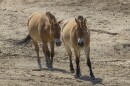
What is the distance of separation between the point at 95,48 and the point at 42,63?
7.35 feet

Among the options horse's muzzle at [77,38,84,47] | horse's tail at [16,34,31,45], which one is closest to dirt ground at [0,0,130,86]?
horse's tail at [16,34,31,45]

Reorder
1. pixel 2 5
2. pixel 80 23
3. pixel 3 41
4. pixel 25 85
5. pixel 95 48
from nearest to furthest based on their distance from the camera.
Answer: pixel 25 85, pixel 80 23, pixel 95 48, pixel 3 41, pixel 2 5

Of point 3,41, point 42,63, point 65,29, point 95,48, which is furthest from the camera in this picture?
point 3,41

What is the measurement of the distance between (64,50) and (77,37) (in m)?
3.86

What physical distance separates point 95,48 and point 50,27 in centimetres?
322

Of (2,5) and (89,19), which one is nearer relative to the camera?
(89,19)

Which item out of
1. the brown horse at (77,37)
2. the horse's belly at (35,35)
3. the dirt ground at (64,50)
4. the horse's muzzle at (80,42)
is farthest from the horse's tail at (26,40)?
the horse's muzzle at (80,42)

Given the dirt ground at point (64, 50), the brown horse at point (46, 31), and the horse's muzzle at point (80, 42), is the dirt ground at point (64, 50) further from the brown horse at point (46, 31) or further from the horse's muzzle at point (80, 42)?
the horse's muzzle at point (80, 42)

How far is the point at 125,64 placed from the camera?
48.8 ft

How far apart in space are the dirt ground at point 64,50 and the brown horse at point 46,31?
1.51 feet

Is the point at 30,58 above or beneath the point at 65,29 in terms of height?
beneath

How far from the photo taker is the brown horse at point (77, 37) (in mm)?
12789

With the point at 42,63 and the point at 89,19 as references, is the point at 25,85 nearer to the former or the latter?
the point at 42,63

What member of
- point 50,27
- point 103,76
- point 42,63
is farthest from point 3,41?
point 103,76
